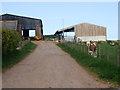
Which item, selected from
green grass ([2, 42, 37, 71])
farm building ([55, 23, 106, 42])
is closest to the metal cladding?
farm building ([55, 23, 106, 42])

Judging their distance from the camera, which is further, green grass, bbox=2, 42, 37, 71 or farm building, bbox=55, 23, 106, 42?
farm building, bbox=55, 23, 106, 42

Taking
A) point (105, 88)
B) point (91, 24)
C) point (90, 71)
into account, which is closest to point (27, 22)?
point (91, 24)

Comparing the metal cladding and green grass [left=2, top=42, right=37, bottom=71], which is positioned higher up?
the metal cladding

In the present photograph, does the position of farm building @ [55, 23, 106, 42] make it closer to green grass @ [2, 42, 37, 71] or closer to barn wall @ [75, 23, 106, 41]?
barn wall @ [75, 23, 106, 41]

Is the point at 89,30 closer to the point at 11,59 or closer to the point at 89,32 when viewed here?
the point at 89,32

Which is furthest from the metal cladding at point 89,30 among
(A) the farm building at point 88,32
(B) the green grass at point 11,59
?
(B) the green grass at point 11,59

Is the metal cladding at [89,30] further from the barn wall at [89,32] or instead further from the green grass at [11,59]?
the green grass at [11,59]

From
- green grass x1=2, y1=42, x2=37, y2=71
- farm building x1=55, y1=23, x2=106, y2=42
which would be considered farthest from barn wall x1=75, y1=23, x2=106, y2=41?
Result: green grass x1=2, y1=42, x2=37, y2=71

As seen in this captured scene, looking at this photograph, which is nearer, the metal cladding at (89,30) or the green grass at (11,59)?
the green grass at (11,59)

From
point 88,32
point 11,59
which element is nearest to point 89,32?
point 88,32

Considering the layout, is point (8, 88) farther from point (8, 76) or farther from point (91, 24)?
point (91, 24)

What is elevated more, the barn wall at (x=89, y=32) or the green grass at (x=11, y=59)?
the barn wall at (x=89, y=32)

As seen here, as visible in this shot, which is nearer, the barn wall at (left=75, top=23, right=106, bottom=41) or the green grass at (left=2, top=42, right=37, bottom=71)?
the green grass at (left=2, top=42, right=37, bottom=71)

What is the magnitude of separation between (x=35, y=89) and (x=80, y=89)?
1484mm
